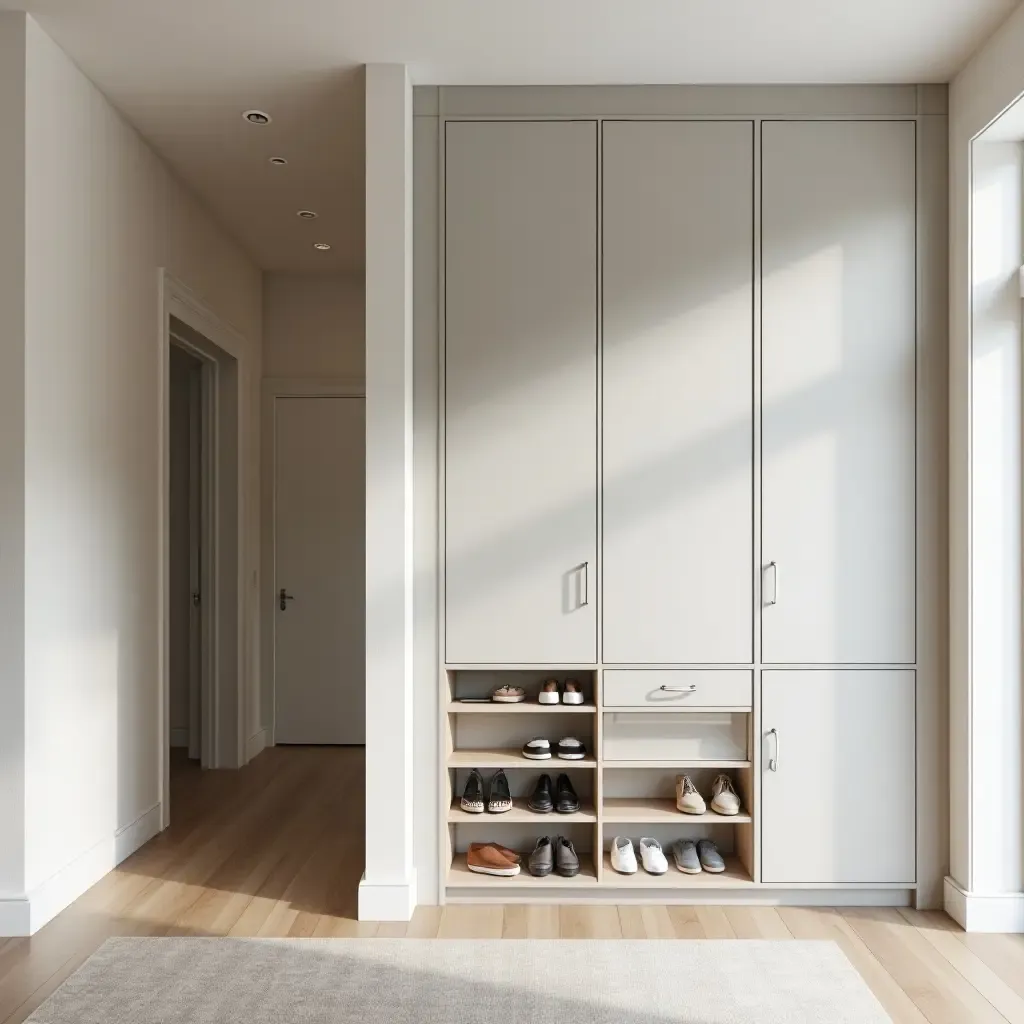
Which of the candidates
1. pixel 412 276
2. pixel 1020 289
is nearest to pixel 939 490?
pixel 1020 289

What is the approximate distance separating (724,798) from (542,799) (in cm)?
58

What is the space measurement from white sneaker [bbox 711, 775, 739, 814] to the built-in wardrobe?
0.18 feet

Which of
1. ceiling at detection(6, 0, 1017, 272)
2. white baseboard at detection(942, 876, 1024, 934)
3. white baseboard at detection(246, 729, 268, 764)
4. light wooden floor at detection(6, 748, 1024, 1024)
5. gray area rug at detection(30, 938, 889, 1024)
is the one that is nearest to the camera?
gray area rug at detection(30, 938, 889, 1024)

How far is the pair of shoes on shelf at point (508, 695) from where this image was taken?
11.0 ft

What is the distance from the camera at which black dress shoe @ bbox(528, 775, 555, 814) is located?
10.9 ft

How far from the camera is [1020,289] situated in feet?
10.2

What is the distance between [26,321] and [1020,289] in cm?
293

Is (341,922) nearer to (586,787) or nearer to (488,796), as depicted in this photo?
(488,796)

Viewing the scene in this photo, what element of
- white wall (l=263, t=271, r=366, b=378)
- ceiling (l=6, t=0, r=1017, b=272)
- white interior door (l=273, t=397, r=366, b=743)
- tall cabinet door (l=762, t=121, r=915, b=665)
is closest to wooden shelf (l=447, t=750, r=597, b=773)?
tall cabinet door (l=762, t=121, r=915, b=665)

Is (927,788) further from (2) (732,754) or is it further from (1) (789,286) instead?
(1) (789,286)

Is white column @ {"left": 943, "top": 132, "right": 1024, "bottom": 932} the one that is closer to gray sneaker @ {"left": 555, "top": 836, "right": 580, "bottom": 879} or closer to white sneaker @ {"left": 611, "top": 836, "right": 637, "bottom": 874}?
white sneaker @ {"left": 611, "top": 836, "right": 637, "bottom": 874}

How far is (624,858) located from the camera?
10.8 feet

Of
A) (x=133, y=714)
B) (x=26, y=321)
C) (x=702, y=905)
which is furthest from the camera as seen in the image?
(x=133, y=714)

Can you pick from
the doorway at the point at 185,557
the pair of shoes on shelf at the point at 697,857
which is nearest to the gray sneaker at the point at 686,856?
the pair of shoes on shelf at the point at 697,857
